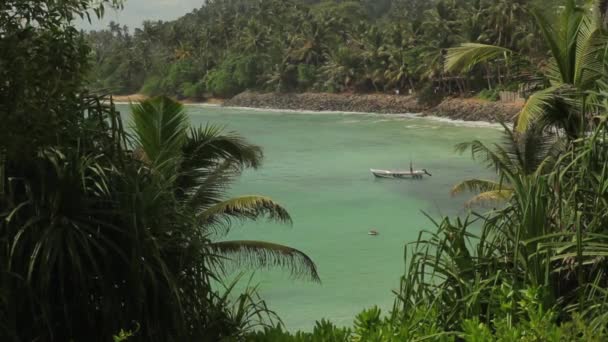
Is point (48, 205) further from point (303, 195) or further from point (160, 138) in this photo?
point (303, 195)

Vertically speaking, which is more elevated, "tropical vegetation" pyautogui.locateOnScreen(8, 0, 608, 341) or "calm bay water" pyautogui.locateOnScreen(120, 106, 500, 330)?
"tropical vegetation" pyautogui.locateOnScreen(8, 0, 608, 341)

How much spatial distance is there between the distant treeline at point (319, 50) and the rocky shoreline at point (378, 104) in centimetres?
117

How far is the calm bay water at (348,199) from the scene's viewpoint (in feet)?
47.3

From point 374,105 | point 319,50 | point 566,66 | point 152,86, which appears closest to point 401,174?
point 566,66

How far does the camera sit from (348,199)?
78.7 feet

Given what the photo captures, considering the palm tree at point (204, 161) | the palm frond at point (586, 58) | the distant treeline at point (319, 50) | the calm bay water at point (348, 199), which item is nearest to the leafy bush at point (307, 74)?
the distant treeline at point (319, 50)

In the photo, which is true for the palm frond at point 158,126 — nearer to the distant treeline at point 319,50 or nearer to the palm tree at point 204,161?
the palm tree at point 204,161

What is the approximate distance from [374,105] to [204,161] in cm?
4680

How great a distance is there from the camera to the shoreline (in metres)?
Answer: 42.4

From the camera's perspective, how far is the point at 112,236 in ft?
14.5

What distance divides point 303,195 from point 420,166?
6.58 metres

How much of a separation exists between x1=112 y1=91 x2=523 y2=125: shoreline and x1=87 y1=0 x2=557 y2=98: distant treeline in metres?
1.10

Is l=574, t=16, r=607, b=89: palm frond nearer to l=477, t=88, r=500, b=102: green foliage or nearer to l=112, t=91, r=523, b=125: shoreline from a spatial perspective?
l=112, t=91, r=523, b=125: shoreline

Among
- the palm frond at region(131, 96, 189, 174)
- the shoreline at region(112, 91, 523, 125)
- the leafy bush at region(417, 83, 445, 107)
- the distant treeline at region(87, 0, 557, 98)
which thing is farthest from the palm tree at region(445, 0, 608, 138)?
the leafy bush at region(417, 83, 445, 107)
